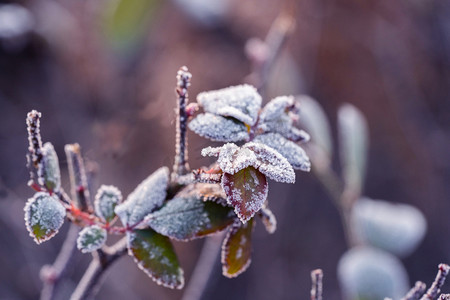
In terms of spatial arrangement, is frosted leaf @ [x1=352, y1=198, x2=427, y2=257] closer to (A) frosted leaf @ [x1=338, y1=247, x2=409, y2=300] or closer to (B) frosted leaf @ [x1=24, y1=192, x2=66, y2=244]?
(A) frosted leaf @ [x1=338, y1=247, x2=409, y2=300]

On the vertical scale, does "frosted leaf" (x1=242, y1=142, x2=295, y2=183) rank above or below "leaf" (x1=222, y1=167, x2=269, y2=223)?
above

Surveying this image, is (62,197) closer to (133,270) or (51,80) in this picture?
(133,270)

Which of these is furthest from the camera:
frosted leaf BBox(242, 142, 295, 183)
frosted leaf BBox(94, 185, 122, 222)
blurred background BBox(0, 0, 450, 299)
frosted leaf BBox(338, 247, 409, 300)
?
blurred background BBox(0, 0, 450, 299)

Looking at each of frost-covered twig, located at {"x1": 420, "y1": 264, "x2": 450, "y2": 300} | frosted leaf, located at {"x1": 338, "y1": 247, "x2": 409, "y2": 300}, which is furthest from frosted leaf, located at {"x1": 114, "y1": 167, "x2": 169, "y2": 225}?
frosted leaf, located at {"x1": 338, "y1": 247, "x2": 409, "y2": 300}

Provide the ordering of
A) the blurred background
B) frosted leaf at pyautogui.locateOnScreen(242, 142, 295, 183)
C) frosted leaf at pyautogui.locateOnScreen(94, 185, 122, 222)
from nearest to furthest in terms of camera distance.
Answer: frosted leaf at pyautogui.locateOnScreen(242, 142, 295, 183), frosted leaf at pyautogui.locateOnScreen(94, 185, 122, 222), the blurred background

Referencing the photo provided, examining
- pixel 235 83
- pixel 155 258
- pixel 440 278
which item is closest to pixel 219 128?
pixel 155 258

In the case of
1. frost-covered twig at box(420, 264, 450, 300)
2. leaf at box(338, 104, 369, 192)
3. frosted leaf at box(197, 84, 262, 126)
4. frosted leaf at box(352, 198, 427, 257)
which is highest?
leaf at box(338, 104, 369, 192)

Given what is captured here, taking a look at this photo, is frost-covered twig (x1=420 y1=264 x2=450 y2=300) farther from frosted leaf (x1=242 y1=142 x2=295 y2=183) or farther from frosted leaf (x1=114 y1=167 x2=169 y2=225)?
frosted leaf (x1=114 y1=167 x2=169 y2=225)

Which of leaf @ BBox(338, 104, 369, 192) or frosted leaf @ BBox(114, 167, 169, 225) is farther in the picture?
leaf @ BBox(338, 104, 369, 192)
